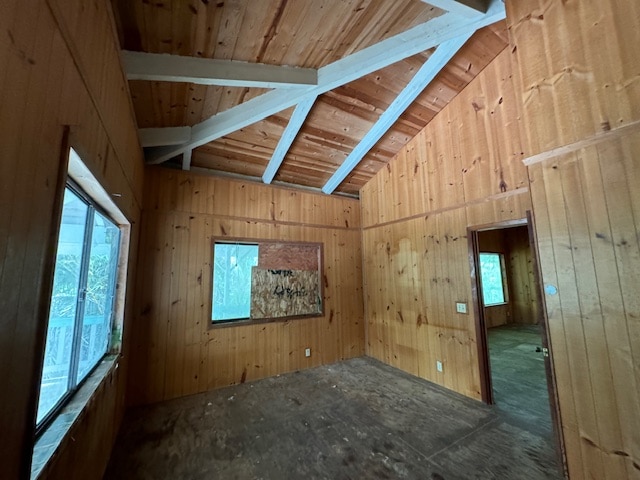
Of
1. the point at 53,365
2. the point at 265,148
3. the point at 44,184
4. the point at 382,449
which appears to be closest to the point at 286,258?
the point at 265,148

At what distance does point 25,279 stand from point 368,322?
4604 mm

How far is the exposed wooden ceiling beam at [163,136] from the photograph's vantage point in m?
2.83

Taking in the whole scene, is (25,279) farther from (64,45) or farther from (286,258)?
(286,258)

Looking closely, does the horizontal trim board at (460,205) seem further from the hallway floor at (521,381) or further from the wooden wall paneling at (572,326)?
the hallway floor at (521,381)

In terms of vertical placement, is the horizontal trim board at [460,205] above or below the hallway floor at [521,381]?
above

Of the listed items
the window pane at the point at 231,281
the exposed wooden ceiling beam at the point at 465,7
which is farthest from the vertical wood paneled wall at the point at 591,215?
the window pane at the point at 231,281

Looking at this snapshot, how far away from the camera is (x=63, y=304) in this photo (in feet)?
4.93

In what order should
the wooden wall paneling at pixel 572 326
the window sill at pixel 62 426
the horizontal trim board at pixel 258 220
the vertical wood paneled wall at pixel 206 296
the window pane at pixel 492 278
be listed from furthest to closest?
the window pane at pixel 492 278, the horizontal trim board at pixel 258 220, the vertical wood paneled wall at pixel 206 296, the wooden wall paneling at pixel 572 326, the window sill at pixel 62 426

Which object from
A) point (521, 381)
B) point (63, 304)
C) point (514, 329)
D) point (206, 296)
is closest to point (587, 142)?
point (63, 304)

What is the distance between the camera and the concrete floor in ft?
6.91

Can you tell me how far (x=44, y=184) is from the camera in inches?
37.1

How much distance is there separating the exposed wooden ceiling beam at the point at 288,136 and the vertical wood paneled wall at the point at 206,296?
37cm

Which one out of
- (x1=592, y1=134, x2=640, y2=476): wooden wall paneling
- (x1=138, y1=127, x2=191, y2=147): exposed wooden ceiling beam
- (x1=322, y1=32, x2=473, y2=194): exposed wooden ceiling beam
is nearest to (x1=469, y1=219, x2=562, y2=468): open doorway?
(x1=592, y1=134, x2=640, y2=476): wooden wall paneling

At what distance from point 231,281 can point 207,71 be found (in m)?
2.64
